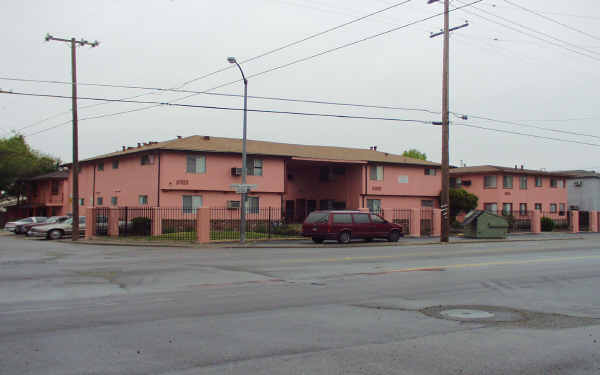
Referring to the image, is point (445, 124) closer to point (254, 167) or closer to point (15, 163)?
point (254, 167)

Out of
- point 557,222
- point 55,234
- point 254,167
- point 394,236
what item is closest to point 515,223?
point 557,222

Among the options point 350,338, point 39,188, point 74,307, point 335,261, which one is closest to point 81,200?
point 39,188

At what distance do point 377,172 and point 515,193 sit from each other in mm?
15690

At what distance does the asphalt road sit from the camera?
19.1ft

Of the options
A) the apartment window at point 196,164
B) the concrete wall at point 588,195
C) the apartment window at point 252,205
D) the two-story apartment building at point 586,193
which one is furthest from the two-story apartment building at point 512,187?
the apartment window at point 196,164

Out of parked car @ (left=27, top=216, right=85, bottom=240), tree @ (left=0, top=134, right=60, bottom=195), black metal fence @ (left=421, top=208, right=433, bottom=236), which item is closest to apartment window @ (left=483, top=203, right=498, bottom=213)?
black metal fence @ (left=421, top=208, right=433, bottom=236)

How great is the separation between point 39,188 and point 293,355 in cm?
6172

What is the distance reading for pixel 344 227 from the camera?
27406 mm

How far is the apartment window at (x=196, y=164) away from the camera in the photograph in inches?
1460

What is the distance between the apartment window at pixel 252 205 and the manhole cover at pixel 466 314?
30.3 meters

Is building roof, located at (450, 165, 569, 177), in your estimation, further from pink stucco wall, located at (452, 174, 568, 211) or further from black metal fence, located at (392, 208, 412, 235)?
black metal fence, located at (392, 208, 412, 235)

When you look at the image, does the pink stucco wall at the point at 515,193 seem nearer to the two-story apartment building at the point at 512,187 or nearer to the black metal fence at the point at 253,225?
the two-story apartment building at the point at 512,187

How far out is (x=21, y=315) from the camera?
Result: 27.8ft

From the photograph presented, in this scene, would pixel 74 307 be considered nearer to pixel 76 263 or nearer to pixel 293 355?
pixel 293 355
